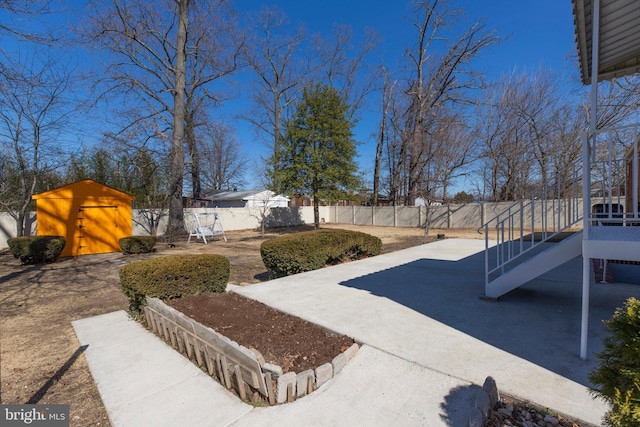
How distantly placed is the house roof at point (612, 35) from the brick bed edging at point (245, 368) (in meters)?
4.65

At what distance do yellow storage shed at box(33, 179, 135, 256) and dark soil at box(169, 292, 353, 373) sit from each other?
9672 millimetres

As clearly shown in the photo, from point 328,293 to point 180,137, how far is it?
13973mm

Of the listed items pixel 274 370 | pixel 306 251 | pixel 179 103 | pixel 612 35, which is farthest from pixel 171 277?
pixel 179 103

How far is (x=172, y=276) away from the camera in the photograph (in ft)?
15.0

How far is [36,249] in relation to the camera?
919 centimetres

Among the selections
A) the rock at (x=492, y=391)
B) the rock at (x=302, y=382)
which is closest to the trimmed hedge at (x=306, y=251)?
the rock at (x=302, y=382)

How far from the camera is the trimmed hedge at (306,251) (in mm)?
6785

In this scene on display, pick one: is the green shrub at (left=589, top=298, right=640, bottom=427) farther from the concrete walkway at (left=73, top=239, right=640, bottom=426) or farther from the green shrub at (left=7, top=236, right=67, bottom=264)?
the green shrub at (left=7, top=236, right=67, bottom=264)

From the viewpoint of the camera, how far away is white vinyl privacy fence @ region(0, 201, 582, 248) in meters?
16.5

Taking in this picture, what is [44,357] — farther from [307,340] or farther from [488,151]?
[488,151]

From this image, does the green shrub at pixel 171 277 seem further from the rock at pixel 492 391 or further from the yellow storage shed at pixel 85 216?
the yellow storage shed at pixel 85 216

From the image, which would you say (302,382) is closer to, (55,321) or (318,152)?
(55,321)

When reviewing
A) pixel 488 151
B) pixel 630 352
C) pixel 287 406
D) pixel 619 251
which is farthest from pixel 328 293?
pixel 488 151

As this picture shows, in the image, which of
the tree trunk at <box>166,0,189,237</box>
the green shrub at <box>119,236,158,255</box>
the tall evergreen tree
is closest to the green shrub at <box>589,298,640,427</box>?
the green shrub at <box>119,236,158,255</box>
